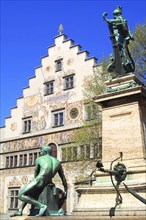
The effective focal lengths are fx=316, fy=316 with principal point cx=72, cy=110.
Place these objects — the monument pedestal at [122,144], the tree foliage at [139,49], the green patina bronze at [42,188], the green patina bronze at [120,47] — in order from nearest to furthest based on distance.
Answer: the green patina bronze at [42,188] < the monument pedestal at [122,144] < the green patina bronze at [120,47] < the tree foliage at [139,49]

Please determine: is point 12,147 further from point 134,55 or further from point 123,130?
point 123,130

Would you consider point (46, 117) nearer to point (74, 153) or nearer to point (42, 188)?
point (74, 153)

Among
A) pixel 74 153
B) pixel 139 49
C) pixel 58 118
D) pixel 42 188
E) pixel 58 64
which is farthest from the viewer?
pixel 58 64

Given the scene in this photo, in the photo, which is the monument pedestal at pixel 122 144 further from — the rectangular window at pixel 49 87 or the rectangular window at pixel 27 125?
the rectangular window at pixel 27 125

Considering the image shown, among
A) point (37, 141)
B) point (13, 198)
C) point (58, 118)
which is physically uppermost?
point (58, 118)

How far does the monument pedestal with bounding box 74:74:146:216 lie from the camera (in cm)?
748

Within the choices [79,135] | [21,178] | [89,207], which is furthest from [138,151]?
[21,178]

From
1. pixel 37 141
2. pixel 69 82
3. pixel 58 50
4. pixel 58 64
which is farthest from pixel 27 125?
pixel 58 50

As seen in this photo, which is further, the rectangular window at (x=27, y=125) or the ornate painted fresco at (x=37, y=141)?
the rectangular window at (x=27, y=125)

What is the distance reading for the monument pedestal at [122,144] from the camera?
7.48 m

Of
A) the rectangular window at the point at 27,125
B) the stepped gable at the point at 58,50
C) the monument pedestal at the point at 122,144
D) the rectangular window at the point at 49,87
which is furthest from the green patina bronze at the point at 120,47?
the rectangular window at the point at 27,125

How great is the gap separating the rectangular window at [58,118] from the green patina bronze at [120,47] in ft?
56.4

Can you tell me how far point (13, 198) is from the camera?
2766 centimetres

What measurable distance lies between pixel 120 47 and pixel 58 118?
17.8 metres
